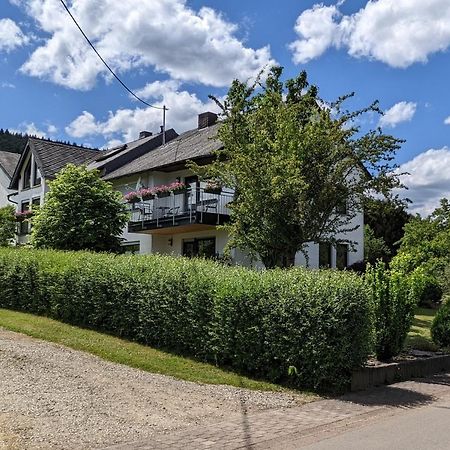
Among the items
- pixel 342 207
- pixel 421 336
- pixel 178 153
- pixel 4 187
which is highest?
pixel 4 187

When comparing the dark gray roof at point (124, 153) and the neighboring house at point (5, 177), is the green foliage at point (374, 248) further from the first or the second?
the neighboring house at point (5, 177)

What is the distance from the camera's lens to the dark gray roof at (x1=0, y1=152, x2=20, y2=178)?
4656 cm

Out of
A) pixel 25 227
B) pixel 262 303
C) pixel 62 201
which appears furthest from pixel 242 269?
pixel 25 227

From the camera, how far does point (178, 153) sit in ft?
92.7

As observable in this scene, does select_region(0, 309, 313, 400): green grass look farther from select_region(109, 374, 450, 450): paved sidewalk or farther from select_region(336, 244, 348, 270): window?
select_region(336, 244, 348, 270): window

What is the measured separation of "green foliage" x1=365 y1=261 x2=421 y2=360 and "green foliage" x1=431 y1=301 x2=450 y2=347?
2413mm

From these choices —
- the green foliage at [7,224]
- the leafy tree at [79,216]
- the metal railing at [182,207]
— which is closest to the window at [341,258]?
the metal railing at [182,207]

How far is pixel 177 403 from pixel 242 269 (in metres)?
3.49

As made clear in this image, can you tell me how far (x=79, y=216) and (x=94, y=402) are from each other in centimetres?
1285

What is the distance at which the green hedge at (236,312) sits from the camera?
9180 mm

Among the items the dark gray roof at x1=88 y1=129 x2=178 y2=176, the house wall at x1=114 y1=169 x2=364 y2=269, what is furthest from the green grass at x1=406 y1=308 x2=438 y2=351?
the dark gray roof at x1=88 y1=129 x2=178 y2=176

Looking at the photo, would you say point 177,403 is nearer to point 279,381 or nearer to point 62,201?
point 279,381

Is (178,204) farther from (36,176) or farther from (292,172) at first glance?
(36,176)

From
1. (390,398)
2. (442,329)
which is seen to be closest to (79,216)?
(442,329)
